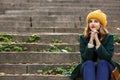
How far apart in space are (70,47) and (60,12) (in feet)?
12.4

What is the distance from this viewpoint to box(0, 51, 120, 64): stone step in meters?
7.73

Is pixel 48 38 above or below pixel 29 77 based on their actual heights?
above

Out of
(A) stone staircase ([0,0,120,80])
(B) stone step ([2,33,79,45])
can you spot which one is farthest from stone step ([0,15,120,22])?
(B) stone step ([2,33,79,45])

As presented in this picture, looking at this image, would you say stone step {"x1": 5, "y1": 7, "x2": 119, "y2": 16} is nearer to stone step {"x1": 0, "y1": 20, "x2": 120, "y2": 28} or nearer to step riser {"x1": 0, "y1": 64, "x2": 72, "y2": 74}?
stone step {"x1": 0, "y1": 20, "x2": 120, "y2": 28}

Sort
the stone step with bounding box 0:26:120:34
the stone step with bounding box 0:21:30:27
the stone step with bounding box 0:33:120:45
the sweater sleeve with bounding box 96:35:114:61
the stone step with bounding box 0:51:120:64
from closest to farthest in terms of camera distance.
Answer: the sweater sleeve with bounding box 96:35:114:61 < the stone step with bounding box 0:51:120:64 < the stone step with bounding box 0:33:120:45 < the stone step with bounding box 0:26:120:34 < the stone step with bounding box 0:21:30:27

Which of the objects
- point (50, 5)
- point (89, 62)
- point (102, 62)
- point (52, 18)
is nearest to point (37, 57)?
point (89, 62)

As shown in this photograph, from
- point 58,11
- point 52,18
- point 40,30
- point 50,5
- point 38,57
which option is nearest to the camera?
point 38,57

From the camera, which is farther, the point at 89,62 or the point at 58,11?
the point at 58,11

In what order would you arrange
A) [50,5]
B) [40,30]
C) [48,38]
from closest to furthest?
[48,38] → [40,30] → [50,5]

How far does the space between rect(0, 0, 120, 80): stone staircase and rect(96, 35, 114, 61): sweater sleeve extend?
726mm

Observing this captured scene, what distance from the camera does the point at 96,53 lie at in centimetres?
637

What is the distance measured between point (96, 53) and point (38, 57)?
65.4 inches

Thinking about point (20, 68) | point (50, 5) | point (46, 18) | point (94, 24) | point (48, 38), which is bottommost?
point (20, 68)

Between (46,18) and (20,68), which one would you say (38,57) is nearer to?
(20,68)
